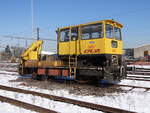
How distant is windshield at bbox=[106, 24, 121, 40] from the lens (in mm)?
10102

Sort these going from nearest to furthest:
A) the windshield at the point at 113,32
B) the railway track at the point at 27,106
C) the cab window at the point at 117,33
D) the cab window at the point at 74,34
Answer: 1. the railway track at the point at 27,106
2. the windshield at the point at 113,32
3. the cab window at the point at 117,33
4. the cab window at the point at 74,34

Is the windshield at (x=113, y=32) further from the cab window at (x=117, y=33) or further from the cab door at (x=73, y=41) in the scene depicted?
the cab door at (x=73, y=41)

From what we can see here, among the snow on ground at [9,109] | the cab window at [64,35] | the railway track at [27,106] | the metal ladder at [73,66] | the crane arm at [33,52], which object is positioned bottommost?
the snow on ground at [9,109]

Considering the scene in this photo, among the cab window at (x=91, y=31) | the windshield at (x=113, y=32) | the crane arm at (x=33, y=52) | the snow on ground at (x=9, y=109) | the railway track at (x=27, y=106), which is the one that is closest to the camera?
the railway track at (x=27, y=106)

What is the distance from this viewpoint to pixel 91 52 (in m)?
10.4

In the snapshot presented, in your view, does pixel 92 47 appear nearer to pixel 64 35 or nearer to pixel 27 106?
pixel 64 35

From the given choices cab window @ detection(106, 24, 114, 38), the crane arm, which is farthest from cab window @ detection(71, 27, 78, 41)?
the crane arm

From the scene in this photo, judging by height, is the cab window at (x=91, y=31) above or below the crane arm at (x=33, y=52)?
above

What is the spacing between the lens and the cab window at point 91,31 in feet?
32.7

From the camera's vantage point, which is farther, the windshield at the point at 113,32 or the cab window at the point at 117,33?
the cab window at the point at 117,33

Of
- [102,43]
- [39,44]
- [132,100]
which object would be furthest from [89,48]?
[39,44]

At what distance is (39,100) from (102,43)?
4502 millimetres

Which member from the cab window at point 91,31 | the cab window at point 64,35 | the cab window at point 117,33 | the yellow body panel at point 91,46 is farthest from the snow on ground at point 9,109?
the cab window at point 117,33

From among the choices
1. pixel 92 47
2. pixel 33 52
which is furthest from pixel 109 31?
pixel 33 52
